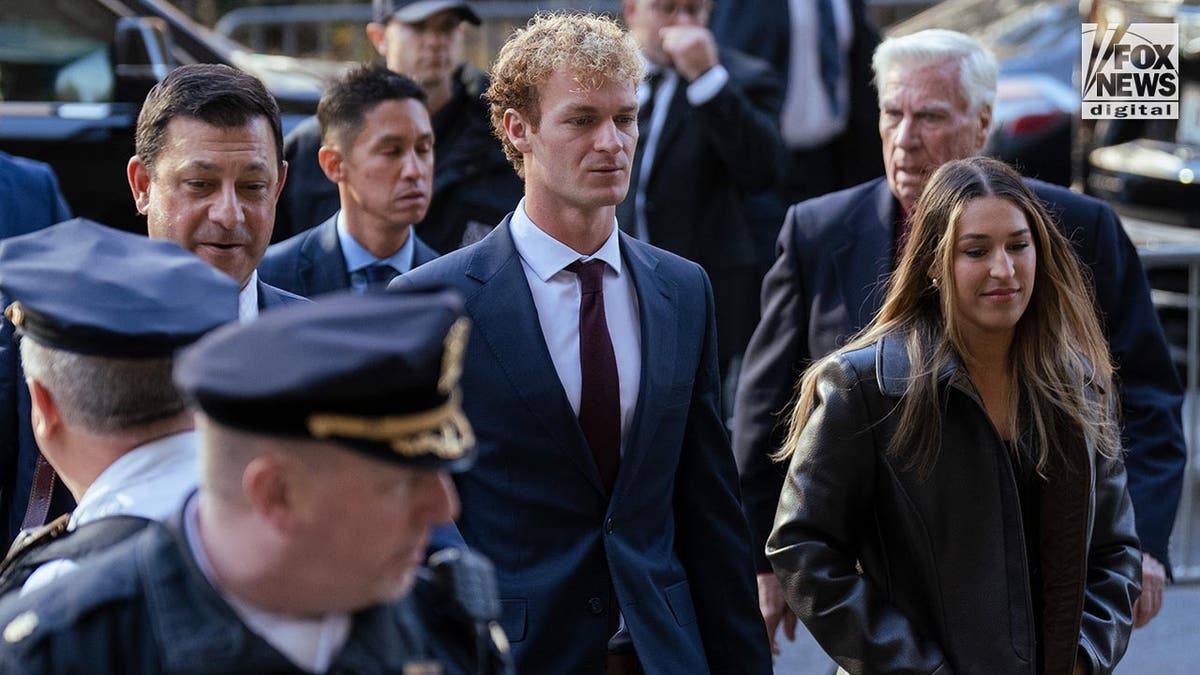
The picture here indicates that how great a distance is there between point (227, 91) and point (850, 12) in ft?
17.9

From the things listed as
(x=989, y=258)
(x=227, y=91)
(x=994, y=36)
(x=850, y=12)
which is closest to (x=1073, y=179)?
(x=850, y=12)

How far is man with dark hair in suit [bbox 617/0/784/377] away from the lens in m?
6.77

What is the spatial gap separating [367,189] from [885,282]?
1626 millimetres

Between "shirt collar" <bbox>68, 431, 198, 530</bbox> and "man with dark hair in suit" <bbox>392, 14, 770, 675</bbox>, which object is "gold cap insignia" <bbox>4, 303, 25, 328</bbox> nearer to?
"shirt collar" <bbox>68, 431, 198, 530</bbox>

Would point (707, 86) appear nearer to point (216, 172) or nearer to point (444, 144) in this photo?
point (444, 144)

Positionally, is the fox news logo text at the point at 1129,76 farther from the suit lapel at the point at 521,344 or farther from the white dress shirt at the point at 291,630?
the white dress shirt at the point at 291,630

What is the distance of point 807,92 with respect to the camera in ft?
28.4

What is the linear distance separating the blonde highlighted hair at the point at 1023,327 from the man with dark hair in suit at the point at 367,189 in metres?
1.65

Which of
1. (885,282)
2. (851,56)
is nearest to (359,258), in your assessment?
(885,282)

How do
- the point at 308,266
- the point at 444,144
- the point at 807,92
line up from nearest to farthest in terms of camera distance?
the point at 308,266 < the point at 444,144 < the point at 807,92

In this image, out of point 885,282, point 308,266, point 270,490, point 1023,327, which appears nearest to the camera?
point 270,490

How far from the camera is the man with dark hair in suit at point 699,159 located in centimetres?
677

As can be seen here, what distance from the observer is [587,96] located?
402 cm

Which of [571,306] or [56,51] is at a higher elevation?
[56,51]
